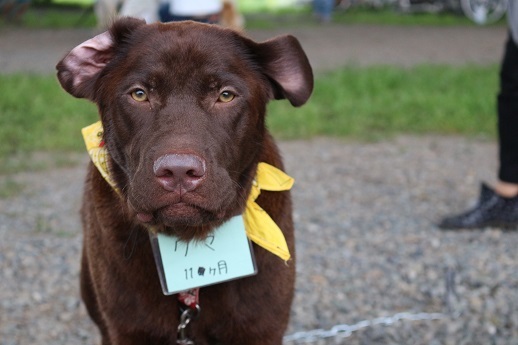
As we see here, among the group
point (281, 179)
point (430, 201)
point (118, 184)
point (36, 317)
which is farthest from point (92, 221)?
point (430, 201)

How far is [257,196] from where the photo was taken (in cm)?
296

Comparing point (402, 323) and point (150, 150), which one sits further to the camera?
point (402, 323)

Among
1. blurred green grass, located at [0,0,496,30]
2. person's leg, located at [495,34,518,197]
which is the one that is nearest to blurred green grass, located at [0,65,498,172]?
person's leg, located at [495,34,518,197]

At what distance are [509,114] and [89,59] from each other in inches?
113

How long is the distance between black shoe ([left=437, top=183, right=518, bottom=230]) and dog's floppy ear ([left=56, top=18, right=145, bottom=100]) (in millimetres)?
2959

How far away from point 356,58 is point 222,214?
10.0 meters

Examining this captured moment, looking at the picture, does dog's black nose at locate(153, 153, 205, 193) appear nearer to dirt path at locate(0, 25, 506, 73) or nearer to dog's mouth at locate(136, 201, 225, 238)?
dog's mouth at locate(136, 201, 225, 238)

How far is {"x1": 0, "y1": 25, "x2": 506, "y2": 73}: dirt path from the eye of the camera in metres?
12.1

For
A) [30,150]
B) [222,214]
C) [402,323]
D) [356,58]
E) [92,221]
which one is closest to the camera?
[222,214]

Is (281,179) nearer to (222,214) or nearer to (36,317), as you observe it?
(222,214)

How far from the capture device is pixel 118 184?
9.27 feet

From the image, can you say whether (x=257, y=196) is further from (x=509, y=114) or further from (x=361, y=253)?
(x=509, y=114)

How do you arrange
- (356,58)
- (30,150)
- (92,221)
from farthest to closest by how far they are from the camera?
(356,58)
(30,150)
(92,221)

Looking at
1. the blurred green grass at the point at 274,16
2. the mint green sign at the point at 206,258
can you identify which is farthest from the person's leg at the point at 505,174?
the blurred green grass at the point at 274,16
